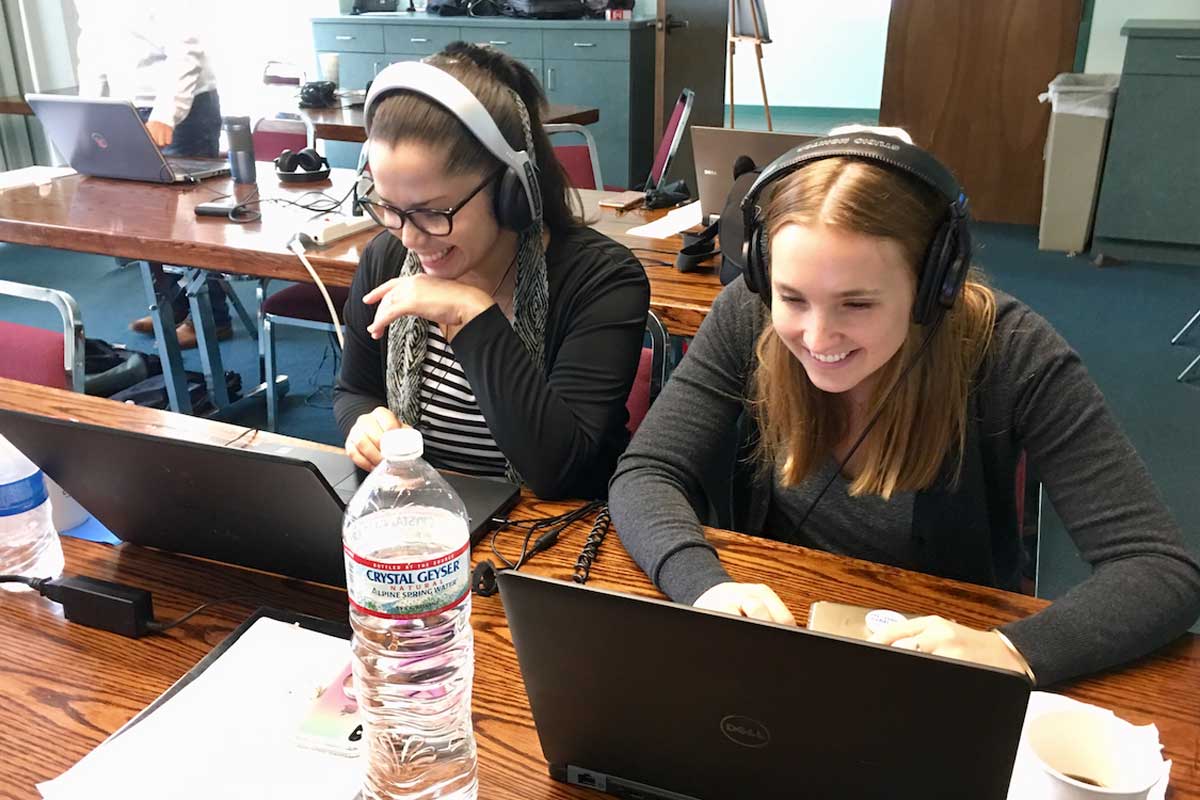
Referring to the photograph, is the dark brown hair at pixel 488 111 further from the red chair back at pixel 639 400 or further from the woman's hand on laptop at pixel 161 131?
the woman's hand on laptop at pixel 161 131

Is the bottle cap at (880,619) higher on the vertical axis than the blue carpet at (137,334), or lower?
higher

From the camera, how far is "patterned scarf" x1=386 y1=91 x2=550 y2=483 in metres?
1.39

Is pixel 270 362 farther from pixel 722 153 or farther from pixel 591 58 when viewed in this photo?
pixel 591 58

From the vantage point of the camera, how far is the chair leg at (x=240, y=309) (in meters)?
3.67

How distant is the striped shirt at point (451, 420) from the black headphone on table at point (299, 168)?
163cm

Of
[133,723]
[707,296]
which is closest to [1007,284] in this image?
[707,296]

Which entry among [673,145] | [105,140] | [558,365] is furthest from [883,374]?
[105,140]

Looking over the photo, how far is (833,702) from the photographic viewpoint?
1.95 feet

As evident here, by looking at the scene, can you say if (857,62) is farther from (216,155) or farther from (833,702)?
(833,702)

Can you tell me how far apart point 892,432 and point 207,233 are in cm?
173

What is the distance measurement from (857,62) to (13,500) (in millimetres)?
8145

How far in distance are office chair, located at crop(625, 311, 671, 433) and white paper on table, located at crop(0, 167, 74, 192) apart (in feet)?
5.96

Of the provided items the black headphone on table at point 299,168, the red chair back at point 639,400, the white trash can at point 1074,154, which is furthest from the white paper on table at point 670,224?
the white trash can at point 1074,154

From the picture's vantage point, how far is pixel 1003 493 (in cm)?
116
